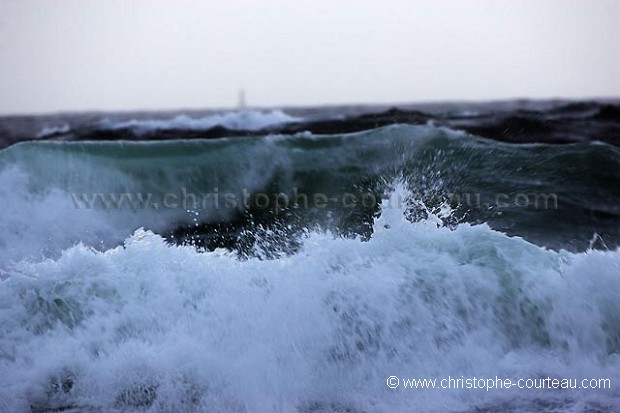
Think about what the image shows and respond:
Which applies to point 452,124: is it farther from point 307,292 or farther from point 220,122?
point 307,292

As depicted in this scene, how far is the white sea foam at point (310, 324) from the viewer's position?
2758 mm

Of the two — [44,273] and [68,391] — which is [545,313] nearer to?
[68,391]

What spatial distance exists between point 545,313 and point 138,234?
7.89ft

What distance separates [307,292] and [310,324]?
194 mm

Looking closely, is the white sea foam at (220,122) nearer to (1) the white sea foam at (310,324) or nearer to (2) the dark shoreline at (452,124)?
(2) the dark shoreline at (452,124)

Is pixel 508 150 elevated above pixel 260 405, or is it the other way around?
pixel 508 150

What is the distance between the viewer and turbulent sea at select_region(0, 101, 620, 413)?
2781mm

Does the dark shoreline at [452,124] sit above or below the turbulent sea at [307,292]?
above

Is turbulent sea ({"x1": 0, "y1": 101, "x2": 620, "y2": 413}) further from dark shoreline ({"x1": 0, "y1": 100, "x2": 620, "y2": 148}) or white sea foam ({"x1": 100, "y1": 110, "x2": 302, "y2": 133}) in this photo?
white sea foam ({"x1": 100, "y1": 110, "x2": 302, "y2": 133})

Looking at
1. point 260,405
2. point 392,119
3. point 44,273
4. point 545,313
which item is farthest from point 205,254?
point 392,119

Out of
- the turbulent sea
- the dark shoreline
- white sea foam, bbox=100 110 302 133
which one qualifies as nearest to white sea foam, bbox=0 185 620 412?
the turbulent sea

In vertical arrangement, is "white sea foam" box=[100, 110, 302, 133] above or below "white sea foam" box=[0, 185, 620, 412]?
above

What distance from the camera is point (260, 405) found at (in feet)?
8.80

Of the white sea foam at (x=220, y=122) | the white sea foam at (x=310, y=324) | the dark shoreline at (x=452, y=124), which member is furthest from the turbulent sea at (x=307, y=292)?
the white sea foam at (x=220, y=122)
